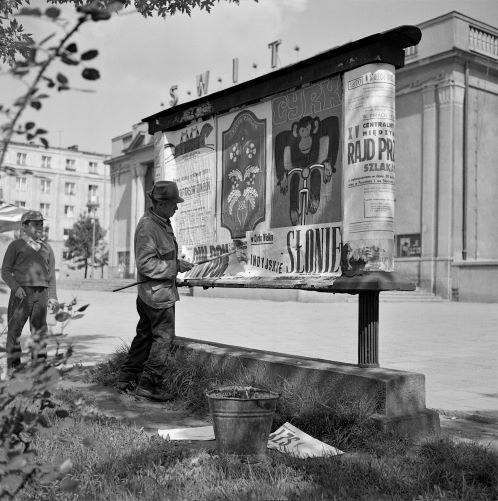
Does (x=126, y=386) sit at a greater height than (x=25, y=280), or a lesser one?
lesser

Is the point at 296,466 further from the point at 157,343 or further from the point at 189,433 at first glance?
the point at 157,343

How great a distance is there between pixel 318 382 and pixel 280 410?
13.8 inches

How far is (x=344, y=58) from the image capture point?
211 inches

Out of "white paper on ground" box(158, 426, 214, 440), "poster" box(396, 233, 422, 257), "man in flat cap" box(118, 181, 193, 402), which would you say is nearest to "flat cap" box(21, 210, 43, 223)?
"man in flat cap" box(118, 181, 193, 402)

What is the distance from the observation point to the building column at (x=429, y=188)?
91.5 feet

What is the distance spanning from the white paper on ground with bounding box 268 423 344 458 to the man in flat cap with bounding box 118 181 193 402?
1.66 m

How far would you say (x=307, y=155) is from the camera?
5.87 meters

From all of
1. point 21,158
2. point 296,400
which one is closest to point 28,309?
point 296,400

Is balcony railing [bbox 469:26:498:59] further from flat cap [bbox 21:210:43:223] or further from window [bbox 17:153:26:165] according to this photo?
window [bbox 17:153:26:165]

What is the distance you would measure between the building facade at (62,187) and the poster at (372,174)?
87.0m

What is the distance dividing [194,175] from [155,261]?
1.80 m

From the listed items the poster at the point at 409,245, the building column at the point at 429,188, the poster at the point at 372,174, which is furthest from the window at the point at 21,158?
the poster at the point at 372,174

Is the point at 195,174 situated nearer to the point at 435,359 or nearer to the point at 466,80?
the point at 435,359

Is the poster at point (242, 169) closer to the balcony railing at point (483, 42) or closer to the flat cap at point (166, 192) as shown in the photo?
the flat cap at point (166, 192)
